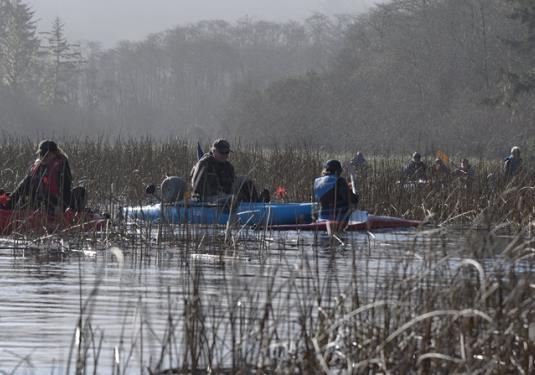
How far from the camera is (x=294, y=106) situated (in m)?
59.8

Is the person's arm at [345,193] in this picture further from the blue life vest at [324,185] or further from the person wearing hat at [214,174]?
the person wearing hat at [214,174]

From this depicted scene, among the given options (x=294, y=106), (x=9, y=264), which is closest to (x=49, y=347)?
(x=9, y=264)

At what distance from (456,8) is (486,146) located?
10.0 m

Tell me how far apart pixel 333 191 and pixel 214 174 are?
1.68 m

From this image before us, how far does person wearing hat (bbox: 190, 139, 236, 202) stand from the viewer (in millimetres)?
16094

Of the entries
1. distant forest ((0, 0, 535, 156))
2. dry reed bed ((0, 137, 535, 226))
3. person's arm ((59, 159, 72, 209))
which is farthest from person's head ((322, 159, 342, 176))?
distant forest ((0, 0, 535, 156))

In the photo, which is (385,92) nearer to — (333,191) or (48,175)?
(333,191)

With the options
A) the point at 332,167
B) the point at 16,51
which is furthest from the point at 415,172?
the point at 16,51

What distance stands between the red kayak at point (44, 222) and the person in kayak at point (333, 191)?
250cm

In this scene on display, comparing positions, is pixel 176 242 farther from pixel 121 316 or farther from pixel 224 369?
pixel 224 369

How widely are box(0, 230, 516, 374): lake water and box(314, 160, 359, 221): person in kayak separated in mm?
395

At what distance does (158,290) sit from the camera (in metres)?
9.87

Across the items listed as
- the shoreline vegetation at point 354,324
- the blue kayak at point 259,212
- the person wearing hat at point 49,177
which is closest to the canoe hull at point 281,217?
the blue kayak at point 259,212

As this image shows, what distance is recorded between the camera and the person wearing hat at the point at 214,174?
16094 mm
